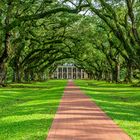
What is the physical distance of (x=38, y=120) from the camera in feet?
52.6

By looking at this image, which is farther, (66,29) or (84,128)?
(66,29)

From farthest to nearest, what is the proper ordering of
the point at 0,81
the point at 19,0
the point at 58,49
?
the point at 58,49, the point at 0,81, the point at 19,0

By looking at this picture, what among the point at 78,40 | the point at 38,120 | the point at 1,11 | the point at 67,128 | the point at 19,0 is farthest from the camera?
the point at 78,40

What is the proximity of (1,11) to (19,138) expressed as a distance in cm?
3469

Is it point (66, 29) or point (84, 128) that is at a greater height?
point (66, 29)

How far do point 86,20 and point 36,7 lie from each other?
7.42 metres

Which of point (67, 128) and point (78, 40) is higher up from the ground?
point (78, 40)

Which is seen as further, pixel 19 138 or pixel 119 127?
pixel 119 127

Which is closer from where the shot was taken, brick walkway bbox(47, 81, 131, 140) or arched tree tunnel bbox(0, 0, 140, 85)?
brick walkway bbox(47, 81, 131, 140)

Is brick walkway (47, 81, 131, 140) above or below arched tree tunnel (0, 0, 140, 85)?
below

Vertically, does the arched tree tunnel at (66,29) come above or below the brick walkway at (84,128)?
above

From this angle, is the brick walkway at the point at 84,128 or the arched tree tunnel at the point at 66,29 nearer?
the brick walkway at the point at 84,128

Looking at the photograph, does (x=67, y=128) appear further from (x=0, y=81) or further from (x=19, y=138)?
(x=0, y=81)

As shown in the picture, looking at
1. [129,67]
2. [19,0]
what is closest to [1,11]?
[19,0]
